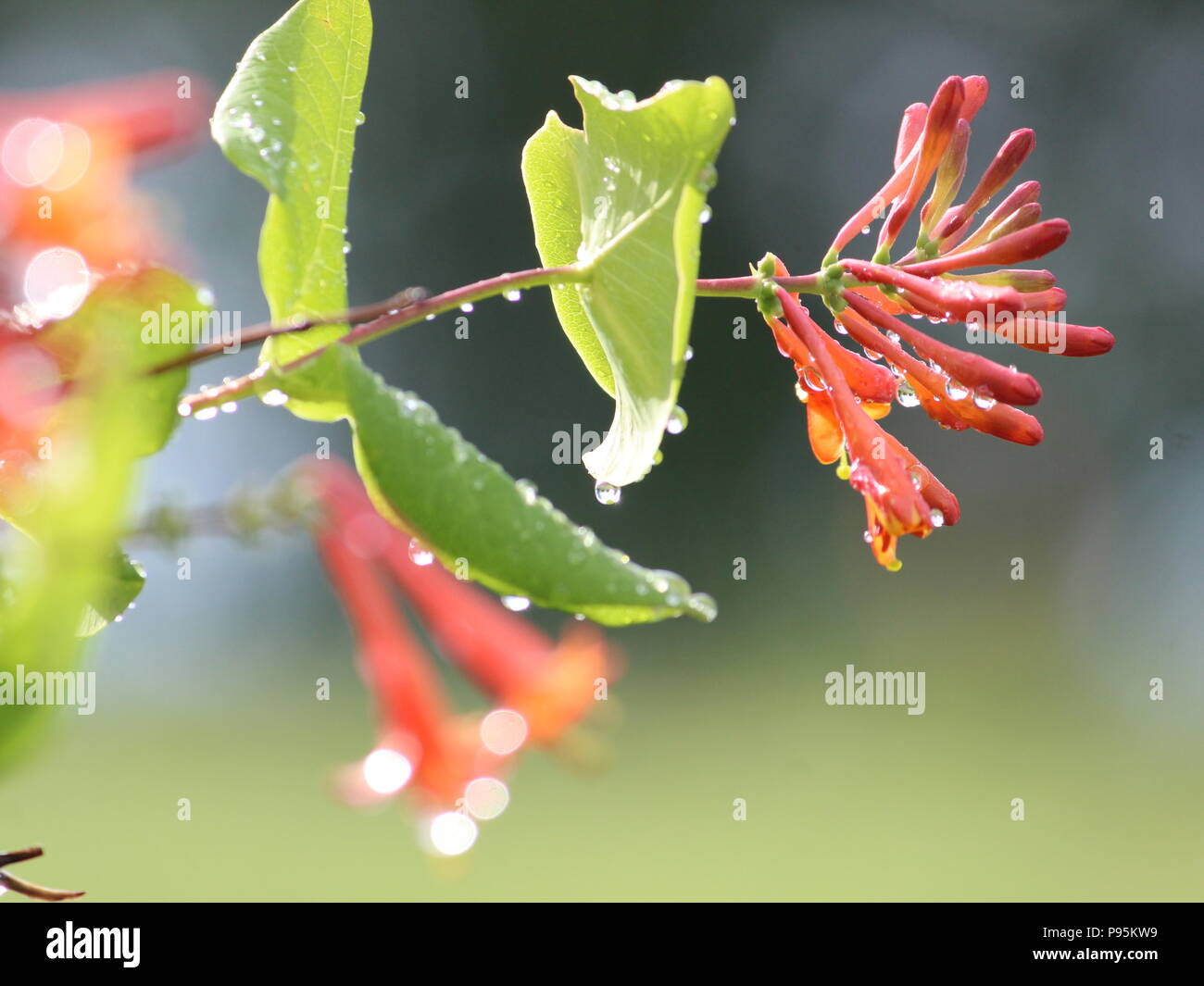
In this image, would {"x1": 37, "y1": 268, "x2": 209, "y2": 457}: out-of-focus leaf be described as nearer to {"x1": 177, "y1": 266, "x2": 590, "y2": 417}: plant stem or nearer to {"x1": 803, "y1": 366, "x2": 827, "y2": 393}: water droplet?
{"x1": 177, "y1": 266, "x2": 590, "y2": 417}: plant stem

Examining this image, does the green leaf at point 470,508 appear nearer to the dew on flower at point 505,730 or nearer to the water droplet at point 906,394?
the dew on flower at point 505,730

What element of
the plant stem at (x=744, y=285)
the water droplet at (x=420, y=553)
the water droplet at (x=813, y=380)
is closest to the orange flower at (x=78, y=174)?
the water droplet at (x=420, y=553)

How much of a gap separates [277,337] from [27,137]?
14cm

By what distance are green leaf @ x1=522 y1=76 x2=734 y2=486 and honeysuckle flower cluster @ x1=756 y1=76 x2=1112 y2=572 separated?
85 millimetres

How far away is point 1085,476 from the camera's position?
6.18 meters

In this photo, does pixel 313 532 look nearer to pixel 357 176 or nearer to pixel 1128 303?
pixel 357 176

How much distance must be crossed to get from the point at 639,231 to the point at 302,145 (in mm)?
122

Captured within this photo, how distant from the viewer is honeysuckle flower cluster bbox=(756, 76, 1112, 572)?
0.50 m

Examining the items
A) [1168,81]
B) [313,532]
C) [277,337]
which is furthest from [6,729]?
[1168,81]

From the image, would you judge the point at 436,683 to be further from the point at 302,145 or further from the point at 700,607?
the point at 302,145

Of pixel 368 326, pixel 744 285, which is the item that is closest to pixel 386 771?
pixel 368 326

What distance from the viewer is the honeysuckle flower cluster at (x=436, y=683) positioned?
0.32m

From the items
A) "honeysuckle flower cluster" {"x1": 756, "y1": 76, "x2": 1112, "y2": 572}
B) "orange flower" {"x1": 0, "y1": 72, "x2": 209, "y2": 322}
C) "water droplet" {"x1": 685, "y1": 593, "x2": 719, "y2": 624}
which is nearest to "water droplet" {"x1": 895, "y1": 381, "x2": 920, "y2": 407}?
"honeysuckle flower cluster" {"x1": 756, "y1": 76, "x2": 1112, "y2": 572}

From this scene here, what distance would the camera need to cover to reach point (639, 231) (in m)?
0.41
